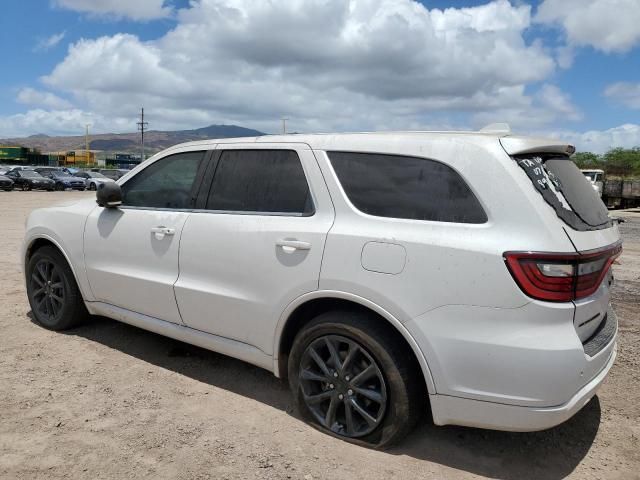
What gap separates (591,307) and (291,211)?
5.64 feet

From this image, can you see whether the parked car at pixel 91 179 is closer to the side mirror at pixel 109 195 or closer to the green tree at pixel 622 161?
the side mirror at pixel 109 195

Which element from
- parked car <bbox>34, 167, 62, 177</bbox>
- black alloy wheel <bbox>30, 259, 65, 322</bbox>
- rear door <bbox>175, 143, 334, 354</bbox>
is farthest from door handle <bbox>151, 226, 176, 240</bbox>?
parked car <bbox>34, 167, 62, 177</bbox>

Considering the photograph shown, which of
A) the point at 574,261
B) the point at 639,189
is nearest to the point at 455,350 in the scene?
the point at 574,261

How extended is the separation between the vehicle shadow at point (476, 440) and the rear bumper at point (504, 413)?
392 mm

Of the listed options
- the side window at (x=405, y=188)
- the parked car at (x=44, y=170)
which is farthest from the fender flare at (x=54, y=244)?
the parked car at (x=44, y=170)

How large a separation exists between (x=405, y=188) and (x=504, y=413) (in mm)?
1227

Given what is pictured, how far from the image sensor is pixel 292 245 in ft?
10.2

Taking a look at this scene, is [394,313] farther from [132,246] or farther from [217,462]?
[132,246]

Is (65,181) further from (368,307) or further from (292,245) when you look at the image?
(368,307)

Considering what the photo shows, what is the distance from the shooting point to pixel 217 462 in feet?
9.41

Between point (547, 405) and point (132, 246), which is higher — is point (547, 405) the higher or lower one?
the lower one

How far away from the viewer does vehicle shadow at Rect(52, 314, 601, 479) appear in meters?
2.90

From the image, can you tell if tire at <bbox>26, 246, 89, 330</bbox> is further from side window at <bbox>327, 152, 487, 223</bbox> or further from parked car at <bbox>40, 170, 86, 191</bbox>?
parked car at <bbox>40, 170, 86, 191</bbox>

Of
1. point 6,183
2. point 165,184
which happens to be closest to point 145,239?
point 165,184
